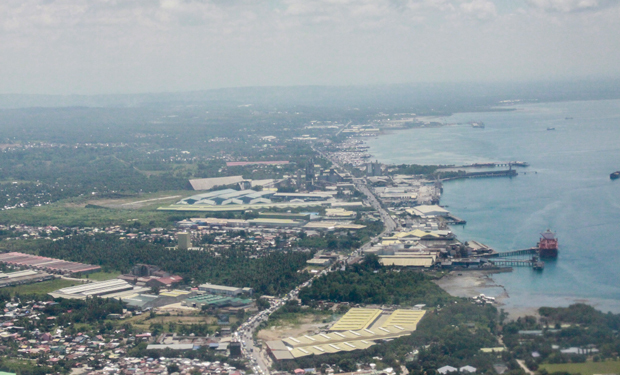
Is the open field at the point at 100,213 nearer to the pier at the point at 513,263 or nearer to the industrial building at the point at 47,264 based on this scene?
the industrial building at the point at 47,264

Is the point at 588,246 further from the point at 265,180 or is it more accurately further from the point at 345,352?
the point at 265,180

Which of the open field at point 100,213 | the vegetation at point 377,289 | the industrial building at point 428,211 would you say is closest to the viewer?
the vegetation at point 377,289

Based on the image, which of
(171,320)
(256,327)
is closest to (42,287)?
(171,320)

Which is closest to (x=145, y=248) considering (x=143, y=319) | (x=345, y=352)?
(x=143, y=319)

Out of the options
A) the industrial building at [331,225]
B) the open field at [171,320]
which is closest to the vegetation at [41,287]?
the open field at [171,320]

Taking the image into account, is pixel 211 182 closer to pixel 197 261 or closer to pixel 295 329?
pixel 197 261

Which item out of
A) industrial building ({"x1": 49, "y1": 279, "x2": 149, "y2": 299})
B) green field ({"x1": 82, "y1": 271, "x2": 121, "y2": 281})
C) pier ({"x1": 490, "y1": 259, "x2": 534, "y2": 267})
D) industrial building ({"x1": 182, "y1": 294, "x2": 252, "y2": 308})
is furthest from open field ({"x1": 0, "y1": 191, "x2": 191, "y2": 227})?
pier ({"x1": 490, "y1": 259, "x2": 534, "y2": 267})
